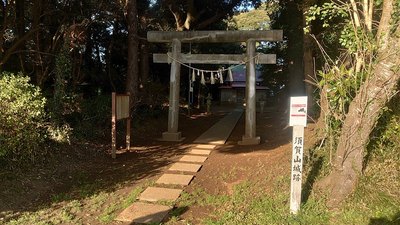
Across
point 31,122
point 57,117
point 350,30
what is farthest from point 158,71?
point 350,30

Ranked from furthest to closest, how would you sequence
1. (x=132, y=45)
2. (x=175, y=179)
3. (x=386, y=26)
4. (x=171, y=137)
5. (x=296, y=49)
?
(x=296, y=49), (x=132, y=45), (x=171, y=137), (x=175, y=179), (x=386, y=26)

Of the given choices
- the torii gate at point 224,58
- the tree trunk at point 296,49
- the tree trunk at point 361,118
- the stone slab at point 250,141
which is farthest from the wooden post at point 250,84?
the tree trunk at point 361,118

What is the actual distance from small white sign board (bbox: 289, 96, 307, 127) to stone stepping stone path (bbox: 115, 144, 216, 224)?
7.11 feet

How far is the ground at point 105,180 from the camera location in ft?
16.4

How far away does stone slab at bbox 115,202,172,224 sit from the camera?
471 centimetres

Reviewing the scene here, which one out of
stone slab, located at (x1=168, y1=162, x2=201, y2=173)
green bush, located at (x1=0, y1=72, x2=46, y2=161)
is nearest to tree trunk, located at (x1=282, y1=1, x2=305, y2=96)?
stone slab, located at (x1=168, y1=162, x2=201, y2=173)

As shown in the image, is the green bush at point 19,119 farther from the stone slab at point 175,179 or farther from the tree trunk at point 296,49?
the tree trunk at point 296,49

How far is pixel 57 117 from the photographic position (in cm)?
836

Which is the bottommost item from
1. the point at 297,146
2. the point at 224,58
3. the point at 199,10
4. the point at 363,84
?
the point at 297,146

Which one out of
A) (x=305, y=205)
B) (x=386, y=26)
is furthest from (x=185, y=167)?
(x=386, y=26)

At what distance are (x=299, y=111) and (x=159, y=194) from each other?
8.56 feet

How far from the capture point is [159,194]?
5723 millimetres

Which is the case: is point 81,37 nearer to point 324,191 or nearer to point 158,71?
point 324,191

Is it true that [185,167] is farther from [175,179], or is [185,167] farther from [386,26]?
[386,26]
